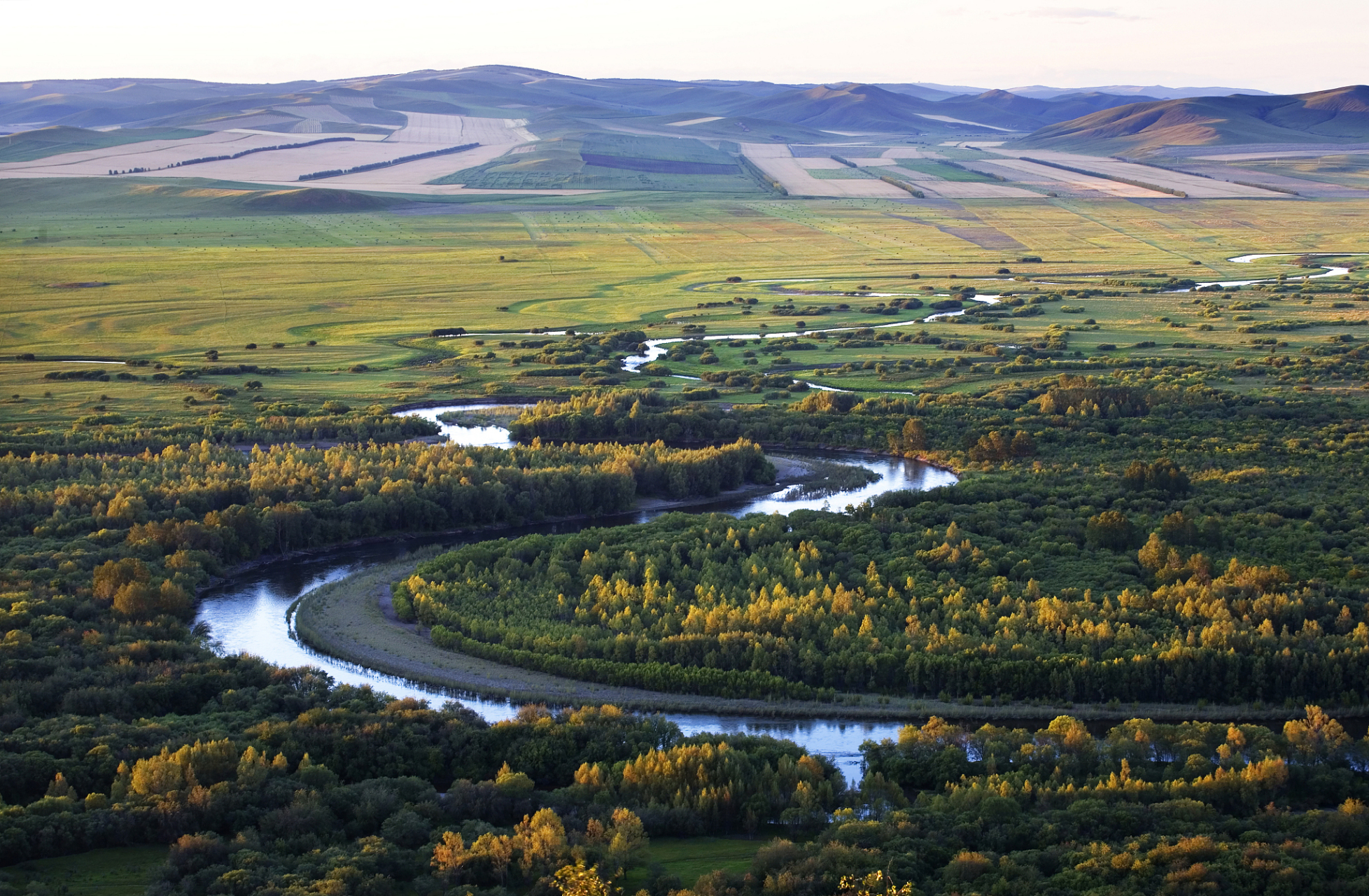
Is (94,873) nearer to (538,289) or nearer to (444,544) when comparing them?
(444,544)

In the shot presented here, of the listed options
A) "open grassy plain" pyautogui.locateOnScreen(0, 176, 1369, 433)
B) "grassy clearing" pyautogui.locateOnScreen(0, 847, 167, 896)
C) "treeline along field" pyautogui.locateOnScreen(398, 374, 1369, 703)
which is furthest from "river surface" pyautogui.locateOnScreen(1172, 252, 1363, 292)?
"grassy clearing" pyautogui.locateOnScreen(0, 847, 167, 896)

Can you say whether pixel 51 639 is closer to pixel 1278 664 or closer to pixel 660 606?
pixel 660 606

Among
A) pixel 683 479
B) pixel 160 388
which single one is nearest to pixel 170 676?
pixel 683 479

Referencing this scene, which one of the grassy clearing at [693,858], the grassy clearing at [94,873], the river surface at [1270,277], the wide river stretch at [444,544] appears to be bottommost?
the wide river stretch at [444,544]

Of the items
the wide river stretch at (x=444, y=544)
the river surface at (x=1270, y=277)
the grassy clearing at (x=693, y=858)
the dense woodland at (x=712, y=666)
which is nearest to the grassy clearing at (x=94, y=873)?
the dense woodland at (x=712, y=666)

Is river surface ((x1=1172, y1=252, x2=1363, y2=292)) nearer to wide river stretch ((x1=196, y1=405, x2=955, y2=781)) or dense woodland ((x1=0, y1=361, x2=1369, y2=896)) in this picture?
dense woodland ((x1=0, y1=361, x2=1369, y2=896))

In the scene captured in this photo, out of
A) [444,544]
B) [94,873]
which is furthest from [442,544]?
[94,873]

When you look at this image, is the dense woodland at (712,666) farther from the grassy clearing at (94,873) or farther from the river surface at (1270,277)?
the river surface at (1270,277)
